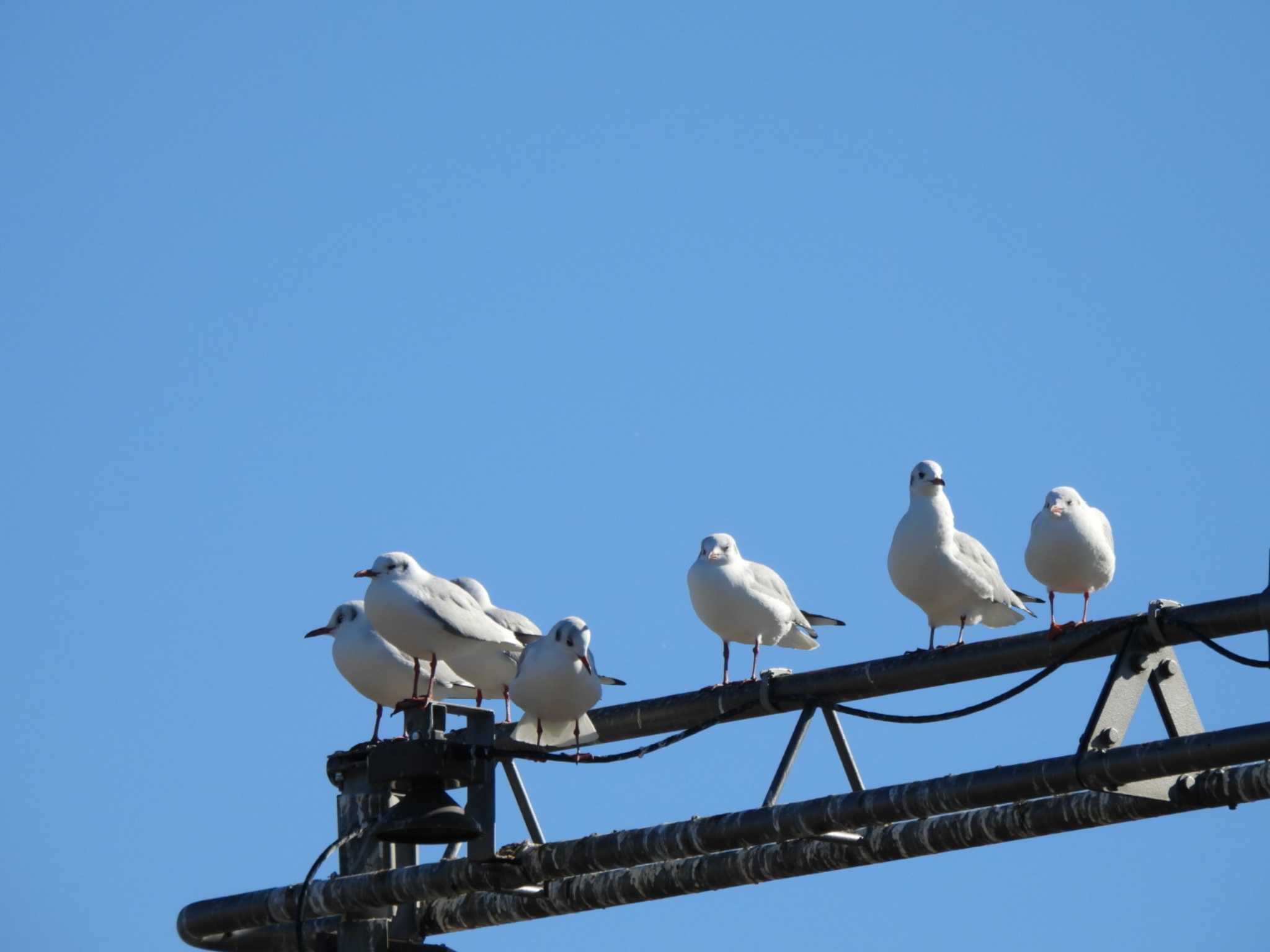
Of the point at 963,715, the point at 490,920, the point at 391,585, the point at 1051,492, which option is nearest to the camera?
the point at 963,715

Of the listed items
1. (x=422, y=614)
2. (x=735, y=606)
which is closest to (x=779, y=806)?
(x=422, y=614)

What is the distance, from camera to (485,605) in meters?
16.6

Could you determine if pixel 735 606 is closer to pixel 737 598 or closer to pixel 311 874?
pixel 737 598

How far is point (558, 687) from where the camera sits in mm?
12344

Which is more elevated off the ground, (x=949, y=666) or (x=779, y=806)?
(x=949, y=666)

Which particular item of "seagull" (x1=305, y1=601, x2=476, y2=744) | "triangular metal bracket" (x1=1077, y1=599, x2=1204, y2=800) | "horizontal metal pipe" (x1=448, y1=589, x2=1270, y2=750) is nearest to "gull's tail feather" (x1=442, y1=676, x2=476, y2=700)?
"seagull" (x1=305, y1=601, x2=476, y2=744)

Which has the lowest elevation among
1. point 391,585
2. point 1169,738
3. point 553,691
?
point 1169,738

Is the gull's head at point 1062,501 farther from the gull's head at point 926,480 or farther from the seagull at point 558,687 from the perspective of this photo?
the seagull at point 558,687

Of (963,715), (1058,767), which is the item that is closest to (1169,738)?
(1058,767)

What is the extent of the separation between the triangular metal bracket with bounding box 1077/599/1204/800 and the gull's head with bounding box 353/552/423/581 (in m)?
5.04

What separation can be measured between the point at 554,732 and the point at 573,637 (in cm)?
55

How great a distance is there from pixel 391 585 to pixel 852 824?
183 inches

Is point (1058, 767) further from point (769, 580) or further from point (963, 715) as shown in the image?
point (769, 580)

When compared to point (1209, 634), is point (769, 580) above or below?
above
